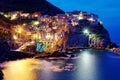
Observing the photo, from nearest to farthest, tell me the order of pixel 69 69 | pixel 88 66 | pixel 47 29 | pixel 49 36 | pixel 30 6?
pixel 69 69 → pixel 88 66 → pixel 49 36 → pixel 47 29 → pixel 30 6

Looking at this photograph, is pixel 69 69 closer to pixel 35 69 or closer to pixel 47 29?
pixel 35 69

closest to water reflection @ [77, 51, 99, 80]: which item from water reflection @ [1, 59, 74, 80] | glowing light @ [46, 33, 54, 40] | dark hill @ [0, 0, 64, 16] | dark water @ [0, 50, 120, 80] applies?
dark water @ [0, 50, 120, 80]

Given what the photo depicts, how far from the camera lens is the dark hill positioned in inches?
5002

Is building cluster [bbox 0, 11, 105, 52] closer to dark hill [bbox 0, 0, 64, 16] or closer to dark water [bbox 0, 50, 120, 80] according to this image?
dark hill [bbox 0, 0, 64, 16]

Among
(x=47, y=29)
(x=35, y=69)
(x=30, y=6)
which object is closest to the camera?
(x=35, y=69)

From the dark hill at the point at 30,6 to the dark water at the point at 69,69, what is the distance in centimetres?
5562

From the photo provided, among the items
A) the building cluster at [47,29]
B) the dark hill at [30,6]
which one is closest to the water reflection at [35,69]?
the building cluster at [47,29]

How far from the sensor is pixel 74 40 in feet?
Answer: 317

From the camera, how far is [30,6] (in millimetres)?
132500

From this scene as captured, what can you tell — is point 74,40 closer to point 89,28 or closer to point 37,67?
point 89,28

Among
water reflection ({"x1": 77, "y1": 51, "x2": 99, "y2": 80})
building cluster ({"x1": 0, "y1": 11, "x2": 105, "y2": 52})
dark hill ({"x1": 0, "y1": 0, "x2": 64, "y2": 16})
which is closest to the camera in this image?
water reflection ({"x1": 77, "y1": 51, "x2": 99, "y2": 80})

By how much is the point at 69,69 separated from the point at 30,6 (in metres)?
76.7

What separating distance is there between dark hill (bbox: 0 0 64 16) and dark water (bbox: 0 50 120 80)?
55616 millimetres

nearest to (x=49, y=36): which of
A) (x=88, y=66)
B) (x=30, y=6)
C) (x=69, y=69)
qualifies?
(x=30, y=6)
